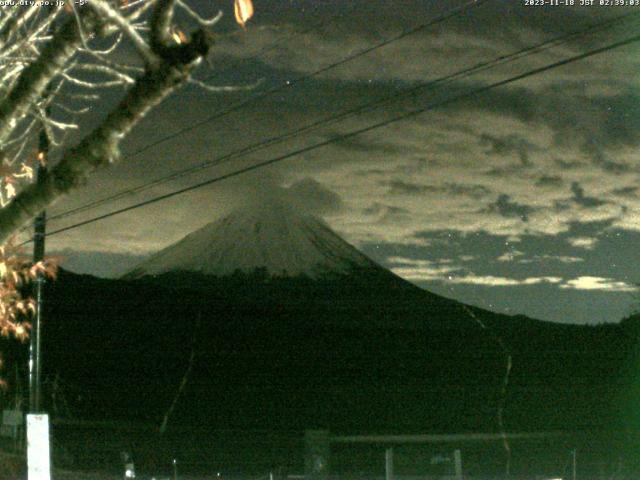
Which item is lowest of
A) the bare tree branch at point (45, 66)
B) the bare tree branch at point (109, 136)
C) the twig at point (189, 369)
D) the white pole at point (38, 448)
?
the white pole at point (38, 448)

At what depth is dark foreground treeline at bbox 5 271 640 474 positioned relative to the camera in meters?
94.8

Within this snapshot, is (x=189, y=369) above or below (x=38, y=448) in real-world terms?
above

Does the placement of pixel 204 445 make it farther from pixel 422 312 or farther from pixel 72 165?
pixel 422 312

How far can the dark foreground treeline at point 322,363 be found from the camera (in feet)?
311

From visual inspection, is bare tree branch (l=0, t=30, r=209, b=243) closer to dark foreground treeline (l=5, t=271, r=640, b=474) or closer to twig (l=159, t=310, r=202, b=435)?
dark foreground treeline (l=5, t=271, r=640, b=474)

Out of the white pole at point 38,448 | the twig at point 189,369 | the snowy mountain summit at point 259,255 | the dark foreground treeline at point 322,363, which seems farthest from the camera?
the snowy mountain summit at point 259,255

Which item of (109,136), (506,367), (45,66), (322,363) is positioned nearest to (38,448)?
(45,66)

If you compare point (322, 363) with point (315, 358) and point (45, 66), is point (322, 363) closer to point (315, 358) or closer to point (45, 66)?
point (315, 358)

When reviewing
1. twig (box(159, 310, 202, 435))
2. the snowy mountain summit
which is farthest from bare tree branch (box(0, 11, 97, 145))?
the snowy mountain summit

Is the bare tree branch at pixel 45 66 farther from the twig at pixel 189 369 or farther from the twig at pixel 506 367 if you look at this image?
the twig at pixel 189 369

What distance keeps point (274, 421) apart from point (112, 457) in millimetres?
65907

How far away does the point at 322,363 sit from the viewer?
439 ft

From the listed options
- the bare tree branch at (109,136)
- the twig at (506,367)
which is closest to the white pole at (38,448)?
the bare tree branch at (109,136)

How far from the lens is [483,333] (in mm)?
139875
